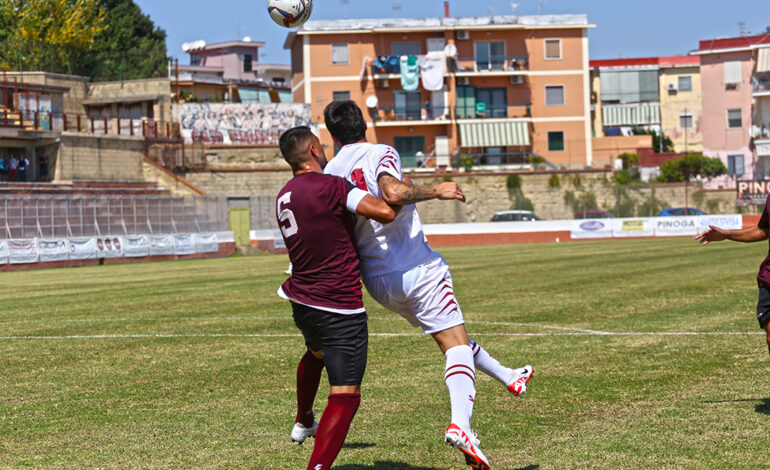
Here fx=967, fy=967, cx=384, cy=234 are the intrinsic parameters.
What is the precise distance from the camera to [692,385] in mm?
9164

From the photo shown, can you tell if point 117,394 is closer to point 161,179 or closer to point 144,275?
point 144,275

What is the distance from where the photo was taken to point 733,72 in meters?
87.9

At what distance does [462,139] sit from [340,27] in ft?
44.6

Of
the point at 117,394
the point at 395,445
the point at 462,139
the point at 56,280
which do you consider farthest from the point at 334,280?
the point at 462,139

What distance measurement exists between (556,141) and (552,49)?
7.82m

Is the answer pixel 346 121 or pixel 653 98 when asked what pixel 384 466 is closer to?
pixel 346 121

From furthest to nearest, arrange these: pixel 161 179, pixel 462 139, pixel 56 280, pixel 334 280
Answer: pixel 462 139
pixel 161 179
pixel 56 280
pixel 334 280

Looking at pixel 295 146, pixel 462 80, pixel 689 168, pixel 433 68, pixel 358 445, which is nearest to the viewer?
pixel 295 146

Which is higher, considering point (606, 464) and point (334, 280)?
point (334, 280)

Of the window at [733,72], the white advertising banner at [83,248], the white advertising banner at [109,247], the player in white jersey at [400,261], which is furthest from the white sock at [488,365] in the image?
the window at [733,72]

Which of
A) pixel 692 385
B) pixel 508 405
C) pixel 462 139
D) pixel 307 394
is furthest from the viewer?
pixel 462 139

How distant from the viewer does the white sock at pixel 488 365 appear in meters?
6.80

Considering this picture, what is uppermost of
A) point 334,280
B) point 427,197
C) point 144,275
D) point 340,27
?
point 340,27

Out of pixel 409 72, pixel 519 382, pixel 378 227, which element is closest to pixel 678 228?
pixel 409 72
